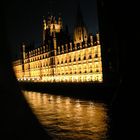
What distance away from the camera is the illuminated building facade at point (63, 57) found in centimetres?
5516

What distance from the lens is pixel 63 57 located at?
219ft

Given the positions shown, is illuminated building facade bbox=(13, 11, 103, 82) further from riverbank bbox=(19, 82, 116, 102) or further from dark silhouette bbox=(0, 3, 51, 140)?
dark silhouette bbox=(0, 3, 51, 140)

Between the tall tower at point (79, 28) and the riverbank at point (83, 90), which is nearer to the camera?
the riverbank at point (83, 90)

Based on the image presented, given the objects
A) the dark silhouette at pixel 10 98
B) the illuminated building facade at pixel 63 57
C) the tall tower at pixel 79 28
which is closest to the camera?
the dark silhouette at pixel 10 98

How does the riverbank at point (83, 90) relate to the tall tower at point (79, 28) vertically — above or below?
below

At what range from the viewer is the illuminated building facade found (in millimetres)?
55156

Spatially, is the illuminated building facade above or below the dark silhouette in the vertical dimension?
above

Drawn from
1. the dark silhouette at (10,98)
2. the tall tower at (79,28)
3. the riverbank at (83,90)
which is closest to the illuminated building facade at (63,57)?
the tall tower at (79,28)

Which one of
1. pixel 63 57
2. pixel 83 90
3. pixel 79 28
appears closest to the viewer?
pixel 83 90

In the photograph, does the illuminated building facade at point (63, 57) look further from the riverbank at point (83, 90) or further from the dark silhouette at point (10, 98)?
the dark silhouette at point (10, 98)

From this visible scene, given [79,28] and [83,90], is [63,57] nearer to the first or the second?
[79,28]

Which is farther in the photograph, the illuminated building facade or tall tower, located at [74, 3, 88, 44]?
tall tower, located at [74, 3, 88, 44]

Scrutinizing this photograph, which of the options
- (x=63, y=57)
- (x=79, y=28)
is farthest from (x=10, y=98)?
(x=79, y=28)

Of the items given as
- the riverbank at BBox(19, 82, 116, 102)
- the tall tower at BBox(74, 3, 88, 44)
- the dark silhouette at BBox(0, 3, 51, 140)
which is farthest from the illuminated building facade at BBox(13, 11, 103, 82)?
the dark silhouette at BBox(0, 3, 51, 140)
